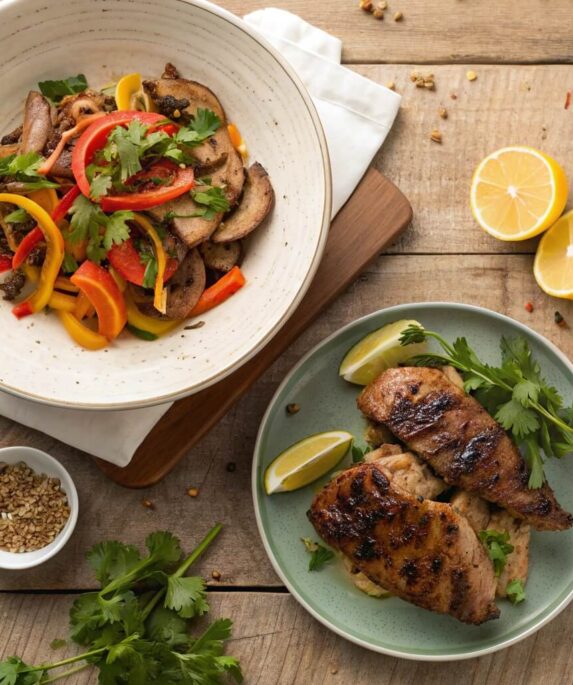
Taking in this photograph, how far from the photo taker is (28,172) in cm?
239

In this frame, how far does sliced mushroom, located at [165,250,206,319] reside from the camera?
2.53 metres

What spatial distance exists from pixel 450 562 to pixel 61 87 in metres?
2.09

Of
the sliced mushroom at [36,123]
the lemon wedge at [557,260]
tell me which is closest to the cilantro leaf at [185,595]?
the sliced mushroom at [36,123]

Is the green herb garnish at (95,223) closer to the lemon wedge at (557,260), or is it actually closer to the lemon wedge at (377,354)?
the lemon wedge at (377,354)

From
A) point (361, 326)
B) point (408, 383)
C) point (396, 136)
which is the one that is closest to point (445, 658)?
point (408, 383)

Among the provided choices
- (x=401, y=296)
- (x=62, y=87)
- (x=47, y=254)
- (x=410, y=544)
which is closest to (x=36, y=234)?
(x=47, y=254)

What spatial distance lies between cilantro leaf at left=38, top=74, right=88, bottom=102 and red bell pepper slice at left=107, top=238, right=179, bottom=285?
0.60 metres

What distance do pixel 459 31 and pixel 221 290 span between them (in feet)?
4.98

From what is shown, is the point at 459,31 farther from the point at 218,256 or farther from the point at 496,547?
the point at 496,547

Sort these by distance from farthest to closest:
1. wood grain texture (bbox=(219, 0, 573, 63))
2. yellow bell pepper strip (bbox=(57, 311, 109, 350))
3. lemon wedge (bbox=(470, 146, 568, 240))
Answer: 1. wood grain texture (bbox=(219, 0, 573, 63))
2. lemon wedge (bbox=(470, 146, 568, 240))
3. yellow bell pepper strip (bbox=(57, 311, 109, 350))

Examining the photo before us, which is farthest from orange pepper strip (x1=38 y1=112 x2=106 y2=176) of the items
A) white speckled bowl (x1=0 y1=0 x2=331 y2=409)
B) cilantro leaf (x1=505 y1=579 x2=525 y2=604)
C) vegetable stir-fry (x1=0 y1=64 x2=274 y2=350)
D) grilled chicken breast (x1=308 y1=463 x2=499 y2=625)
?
cilantro leaf (x1=505 y1=579 x2=525 y2=604)

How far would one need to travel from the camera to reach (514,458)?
2777mm

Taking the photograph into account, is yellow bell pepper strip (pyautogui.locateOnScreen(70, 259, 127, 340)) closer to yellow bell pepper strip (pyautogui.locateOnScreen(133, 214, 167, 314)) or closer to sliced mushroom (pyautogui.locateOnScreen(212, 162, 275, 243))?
yellow bell pepper strip (pyautogui.locateOnScreen(133, 214, 167, 314))

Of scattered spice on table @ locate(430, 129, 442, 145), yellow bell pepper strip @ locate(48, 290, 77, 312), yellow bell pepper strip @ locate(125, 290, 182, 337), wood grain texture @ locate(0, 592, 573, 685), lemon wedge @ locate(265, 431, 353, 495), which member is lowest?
wood grain texture @ locate(0, 592, 573, 685)
